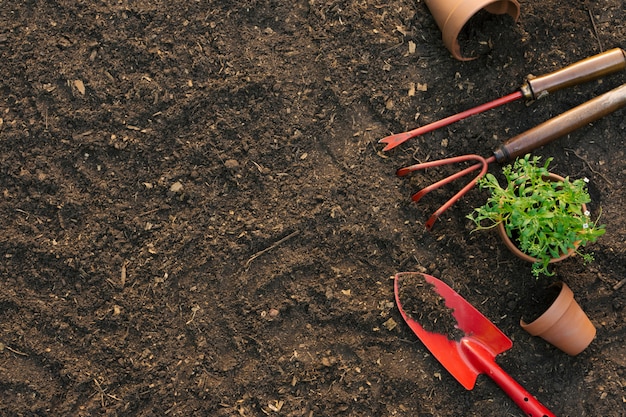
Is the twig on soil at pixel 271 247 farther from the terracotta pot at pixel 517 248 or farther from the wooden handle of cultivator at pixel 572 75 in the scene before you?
the wooden handle of cultivator at pixel 572 75

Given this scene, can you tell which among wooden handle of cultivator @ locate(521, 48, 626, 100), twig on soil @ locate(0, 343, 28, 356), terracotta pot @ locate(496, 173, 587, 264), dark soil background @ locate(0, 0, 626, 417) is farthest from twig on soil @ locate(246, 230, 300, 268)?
wooden handle of cultivator @ locate(521, 48, 626, 100)

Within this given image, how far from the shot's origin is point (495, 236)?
221 cm

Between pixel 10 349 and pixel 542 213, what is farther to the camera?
pixel 10 349

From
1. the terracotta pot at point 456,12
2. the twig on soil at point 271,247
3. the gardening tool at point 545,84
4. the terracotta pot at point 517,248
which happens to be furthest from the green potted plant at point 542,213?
the twig on soil at point 271,247

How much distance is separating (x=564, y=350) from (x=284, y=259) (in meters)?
1.17

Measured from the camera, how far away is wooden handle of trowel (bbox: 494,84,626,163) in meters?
2.12

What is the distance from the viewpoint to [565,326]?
6.81 ft

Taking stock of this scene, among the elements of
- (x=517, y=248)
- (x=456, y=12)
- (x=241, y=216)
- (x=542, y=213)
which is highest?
(x=456, y=12)

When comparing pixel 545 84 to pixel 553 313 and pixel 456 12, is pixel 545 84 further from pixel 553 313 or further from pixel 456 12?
pixel 553 313

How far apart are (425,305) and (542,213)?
0.56m

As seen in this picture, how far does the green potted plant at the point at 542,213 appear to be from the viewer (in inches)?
75.2

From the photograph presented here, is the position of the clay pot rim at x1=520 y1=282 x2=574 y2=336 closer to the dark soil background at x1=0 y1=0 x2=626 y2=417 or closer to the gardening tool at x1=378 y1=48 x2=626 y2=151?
the dark soil background at x1=0 y1=0 x2=626 y2=417

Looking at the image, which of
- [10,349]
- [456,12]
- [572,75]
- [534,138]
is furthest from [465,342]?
[10,349]

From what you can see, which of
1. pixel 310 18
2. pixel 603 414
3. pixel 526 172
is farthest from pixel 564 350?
pixel 310 18
